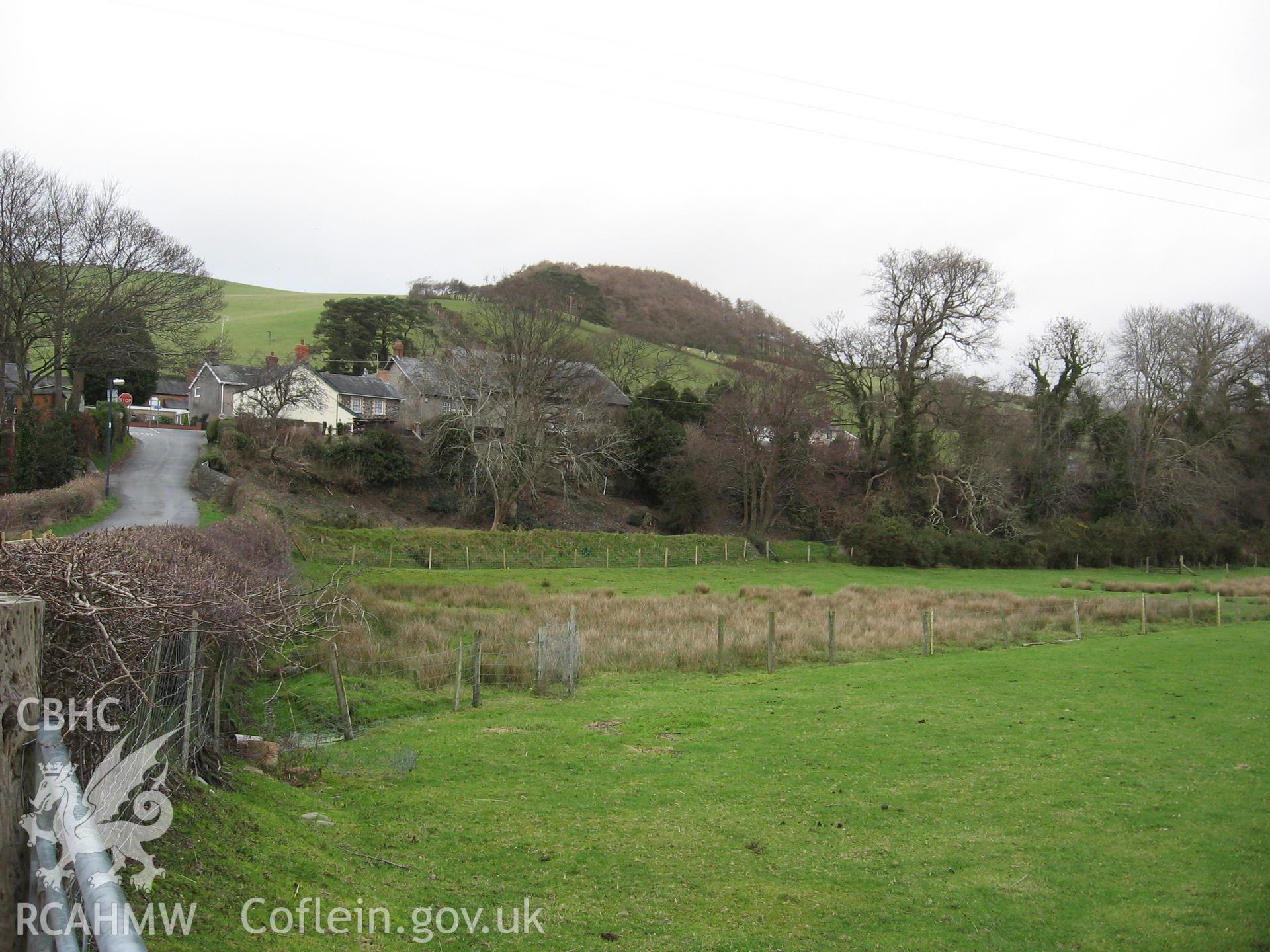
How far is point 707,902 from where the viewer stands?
783 cm

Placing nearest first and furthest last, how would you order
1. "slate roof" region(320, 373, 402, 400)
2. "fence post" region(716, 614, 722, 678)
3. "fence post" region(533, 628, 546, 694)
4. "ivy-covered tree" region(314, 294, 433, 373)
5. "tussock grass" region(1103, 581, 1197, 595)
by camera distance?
1. "fence post" region(533, 628, 546, 694)
2. "fence post" region(716, 614, 722, 678)
3. "tussock grass" region(1103, 581, 1197, 595)
4. "slate roof" region(320, 373, 402, 400)
5. "ivy-covered tree" region(314, 294, 433, 373)

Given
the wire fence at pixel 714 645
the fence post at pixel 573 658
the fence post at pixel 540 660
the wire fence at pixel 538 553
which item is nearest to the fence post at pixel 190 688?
the wire fence at pixel 714 645

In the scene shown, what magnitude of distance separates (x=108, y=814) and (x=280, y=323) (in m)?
113

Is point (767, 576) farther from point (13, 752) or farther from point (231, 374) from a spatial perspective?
point (231, 374)

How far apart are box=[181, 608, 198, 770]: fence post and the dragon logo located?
0.25 metres

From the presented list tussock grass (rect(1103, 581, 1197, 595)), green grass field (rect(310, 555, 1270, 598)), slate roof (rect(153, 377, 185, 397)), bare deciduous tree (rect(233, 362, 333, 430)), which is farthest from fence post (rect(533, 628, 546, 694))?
slate roof (rect(153, 377, 185, 397))

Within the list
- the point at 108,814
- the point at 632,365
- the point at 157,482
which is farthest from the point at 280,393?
the point at 108,814

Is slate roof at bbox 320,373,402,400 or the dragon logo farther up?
slate roof at bbox 320,373,402,400

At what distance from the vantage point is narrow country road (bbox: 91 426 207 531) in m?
30.7

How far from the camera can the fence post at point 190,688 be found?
722 cm

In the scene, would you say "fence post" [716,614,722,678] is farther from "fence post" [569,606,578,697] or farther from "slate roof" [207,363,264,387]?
"slate roof" [207,363,264,387]

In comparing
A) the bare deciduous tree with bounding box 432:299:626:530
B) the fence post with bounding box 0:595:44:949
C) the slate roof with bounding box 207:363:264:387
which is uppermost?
the slate roof with bounding box 207:363:264:387

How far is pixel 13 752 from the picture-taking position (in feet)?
8.48

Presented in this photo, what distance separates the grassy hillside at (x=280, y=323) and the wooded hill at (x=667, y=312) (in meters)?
3.42
